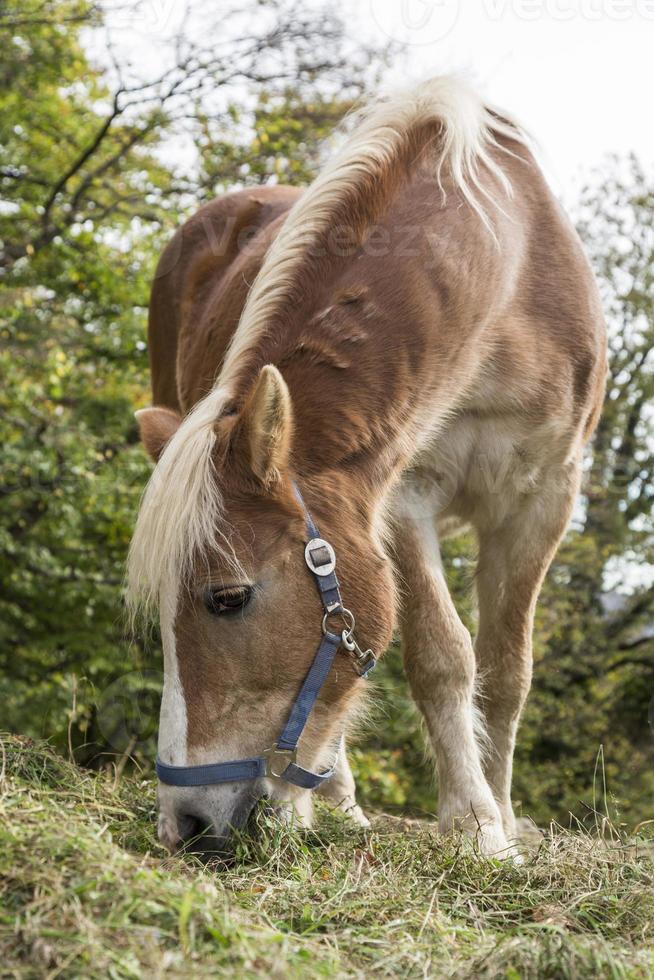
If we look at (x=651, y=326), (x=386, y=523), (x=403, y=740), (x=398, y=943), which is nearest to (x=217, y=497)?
(x=386, y=523)

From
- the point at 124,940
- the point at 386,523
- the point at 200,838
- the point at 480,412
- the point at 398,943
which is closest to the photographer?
the point at 124,940

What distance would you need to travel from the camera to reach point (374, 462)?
311cm

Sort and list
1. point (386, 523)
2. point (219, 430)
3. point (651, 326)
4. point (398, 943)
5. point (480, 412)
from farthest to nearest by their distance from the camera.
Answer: point (651, 326), point (480, 412), point (386, 523), point (219, 430), point (398, 943)

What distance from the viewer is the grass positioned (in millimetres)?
1756

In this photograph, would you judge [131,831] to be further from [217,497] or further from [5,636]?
[5,636]

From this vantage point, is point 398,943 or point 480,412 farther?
point 480,412

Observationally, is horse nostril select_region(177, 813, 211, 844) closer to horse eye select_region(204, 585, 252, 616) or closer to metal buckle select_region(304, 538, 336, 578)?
horse eye select_region(204, 585, 252, 616)

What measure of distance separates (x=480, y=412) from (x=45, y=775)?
6.57 ft

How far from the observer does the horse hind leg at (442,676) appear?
11.1ft

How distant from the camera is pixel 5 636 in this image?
816cm

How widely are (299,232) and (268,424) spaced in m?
0.94

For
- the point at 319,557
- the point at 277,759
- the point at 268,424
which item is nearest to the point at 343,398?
the point at 268,424

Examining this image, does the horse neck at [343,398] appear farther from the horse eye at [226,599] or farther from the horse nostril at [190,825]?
the horse nostril at [190,825]

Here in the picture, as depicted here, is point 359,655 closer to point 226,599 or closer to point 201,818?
point 226,599
